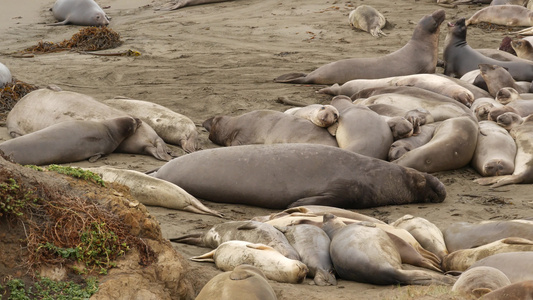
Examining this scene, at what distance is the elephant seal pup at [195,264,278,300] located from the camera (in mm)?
3510

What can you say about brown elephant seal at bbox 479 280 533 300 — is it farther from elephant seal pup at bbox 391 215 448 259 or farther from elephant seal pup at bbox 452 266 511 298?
elephant seal pup at bbox 391 215 448 259

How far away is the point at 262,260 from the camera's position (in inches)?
176

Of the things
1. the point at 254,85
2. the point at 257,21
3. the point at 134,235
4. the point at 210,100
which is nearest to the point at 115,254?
the point at 134,235

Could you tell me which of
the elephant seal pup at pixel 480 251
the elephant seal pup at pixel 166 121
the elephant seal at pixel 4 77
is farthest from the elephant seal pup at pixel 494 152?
the elephant seal at pixel 4 77

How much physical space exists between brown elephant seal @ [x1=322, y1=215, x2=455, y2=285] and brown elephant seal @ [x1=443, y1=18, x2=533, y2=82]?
23.1 feet

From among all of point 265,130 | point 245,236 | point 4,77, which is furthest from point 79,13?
point 245,236

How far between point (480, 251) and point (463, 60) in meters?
7.32

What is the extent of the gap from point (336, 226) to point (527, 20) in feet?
37.6

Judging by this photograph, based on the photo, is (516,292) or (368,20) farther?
(368,20)

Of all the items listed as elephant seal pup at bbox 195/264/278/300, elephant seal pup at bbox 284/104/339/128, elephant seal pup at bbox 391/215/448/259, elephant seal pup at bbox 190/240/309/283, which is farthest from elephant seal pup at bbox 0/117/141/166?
elephant seal pup at bbox 195/264/278/300

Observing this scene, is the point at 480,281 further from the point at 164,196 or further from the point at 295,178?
the point at 164,196

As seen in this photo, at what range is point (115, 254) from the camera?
12.8ft

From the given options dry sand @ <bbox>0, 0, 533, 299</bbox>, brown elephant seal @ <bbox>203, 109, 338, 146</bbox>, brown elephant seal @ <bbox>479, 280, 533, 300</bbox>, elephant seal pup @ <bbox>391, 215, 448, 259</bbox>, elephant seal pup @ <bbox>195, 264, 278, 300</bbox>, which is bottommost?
dry sand @ <bbox>0, 0, 533, 299</bbox>

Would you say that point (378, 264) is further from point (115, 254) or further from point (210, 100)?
point (210, 100)
